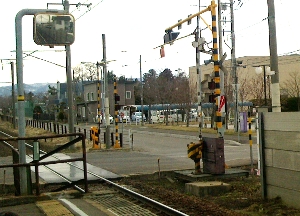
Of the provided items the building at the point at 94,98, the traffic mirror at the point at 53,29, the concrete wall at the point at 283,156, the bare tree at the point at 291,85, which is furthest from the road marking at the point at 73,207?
the building at the point at 94,98

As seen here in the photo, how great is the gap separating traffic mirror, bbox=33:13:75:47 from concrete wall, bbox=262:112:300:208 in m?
4.60

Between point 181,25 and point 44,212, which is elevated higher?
point 181,25

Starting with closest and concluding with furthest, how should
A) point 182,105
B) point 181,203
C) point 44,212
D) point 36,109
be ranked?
point 44,212, point 181,203, point 182,105, point 36,109

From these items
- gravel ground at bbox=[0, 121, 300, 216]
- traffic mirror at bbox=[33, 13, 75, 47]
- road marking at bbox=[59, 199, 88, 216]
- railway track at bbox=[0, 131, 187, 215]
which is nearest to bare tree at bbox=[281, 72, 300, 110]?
gravel ground at bbox=[0, 121, 300, 216]

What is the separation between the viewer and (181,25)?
60.4 ft

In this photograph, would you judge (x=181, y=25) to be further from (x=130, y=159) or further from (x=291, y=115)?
(x=291, y=115)

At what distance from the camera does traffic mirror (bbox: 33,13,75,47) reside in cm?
1025

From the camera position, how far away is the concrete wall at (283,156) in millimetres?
8946

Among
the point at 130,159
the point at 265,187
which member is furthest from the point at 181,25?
the point at 265,187

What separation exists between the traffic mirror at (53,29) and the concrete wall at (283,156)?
4.60 meters

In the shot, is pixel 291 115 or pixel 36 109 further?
pixel 36 109

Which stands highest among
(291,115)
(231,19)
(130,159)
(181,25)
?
(231,19)

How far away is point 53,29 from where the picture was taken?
407 inches

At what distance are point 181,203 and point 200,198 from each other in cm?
101
